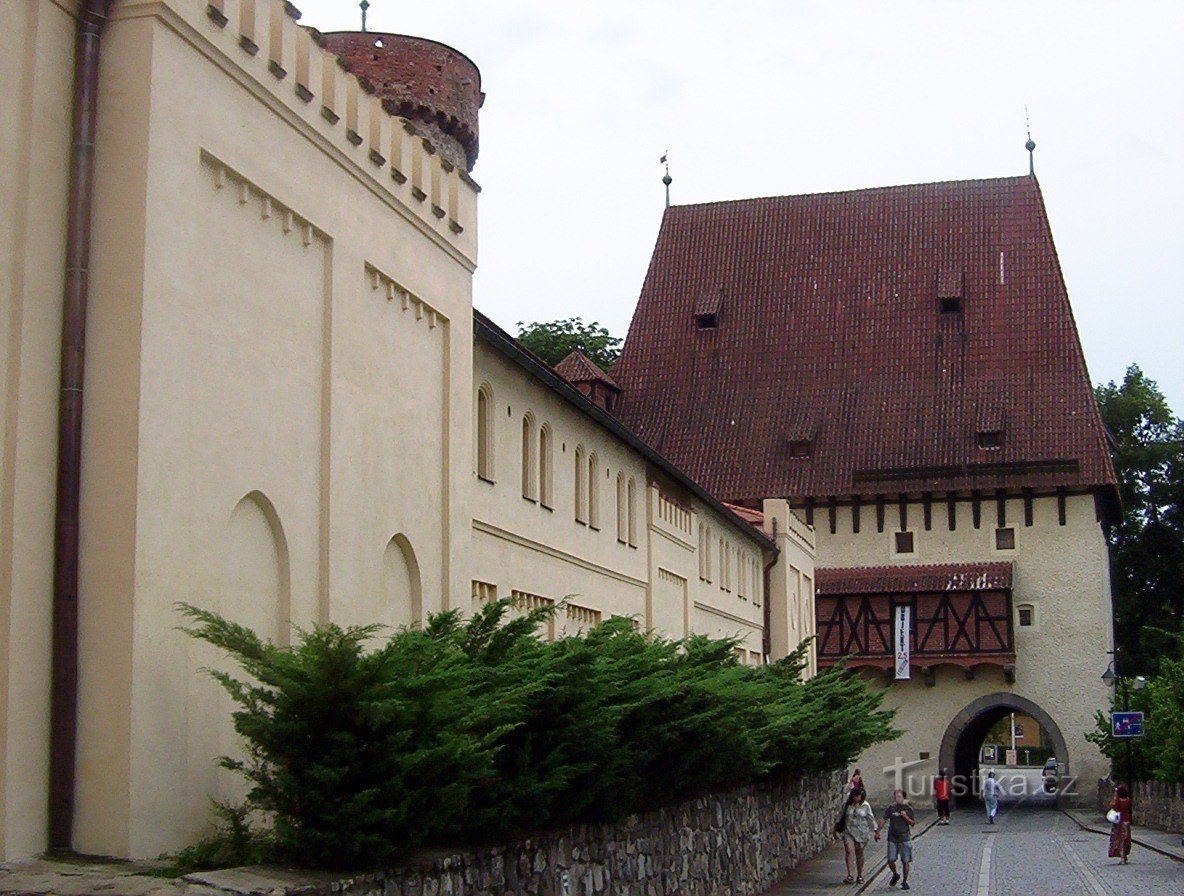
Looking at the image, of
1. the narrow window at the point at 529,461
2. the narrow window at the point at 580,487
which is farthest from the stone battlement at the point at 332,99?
the narrow window at the point at 580,487

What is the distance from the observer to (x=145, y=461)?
9859 millimetres

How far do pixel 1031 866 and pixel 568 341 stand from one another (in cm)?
4081

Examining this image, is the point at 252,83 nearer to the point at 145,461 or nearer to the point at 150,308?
the point at 150,308

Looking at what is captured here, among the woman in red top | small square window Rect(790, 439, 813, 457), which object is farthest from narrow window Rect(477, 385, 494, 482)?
small square window Rect(790, 439, 813, 457)

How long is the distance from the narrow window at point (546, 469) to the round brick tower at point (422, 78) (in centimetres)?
1768

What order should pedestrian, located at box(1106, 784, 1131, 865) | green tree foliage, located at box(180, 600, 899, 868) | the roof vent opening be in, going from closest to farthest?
green tree foliage, located at box(180, 600, 899, 868)
pedestrian, located at box(1106, 784, 1131, 865)
the roof vent opening

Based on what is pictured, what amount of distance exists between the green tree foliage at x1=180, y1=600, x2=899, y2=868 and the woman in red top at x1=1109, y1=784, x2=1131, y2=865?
564 inches

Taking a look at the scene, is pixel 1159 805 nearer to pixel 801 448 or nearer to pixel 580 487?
pixel 580 487

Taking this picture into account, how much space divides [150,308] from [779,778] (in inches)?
657

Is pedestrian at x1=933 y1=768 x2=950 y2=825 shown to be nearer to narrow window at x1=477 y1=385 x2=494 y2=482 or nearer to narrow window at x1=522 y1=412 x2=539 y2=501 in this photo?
narrow window at x1=522 y1=412 x2=539 y2=501

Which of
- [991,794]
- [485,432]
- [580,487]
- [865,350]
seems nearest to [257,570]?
[485,432]

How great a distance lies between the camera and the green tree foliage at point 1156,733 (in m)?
30.5

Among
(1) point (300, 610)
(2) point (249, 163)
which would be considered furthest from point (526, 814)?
(2) point (249, 163)

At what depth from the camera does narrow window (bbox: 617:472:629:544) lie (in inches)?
1124
